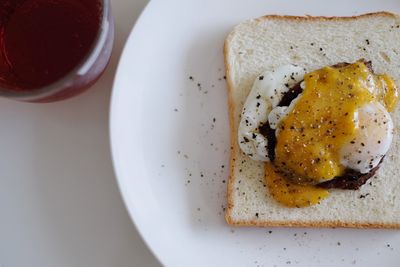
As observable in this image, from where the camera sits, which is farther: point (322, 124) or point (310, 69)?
point (310, 69)

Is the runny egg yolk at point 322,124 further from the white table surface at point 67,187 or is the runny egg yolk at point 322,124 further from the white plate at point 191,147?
the white table surface at point 67,187

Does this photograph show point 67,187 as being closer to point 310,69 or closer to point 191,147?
point 191,147

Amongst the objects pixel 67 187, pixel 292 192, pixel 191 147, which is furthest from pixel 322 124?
pixel 67 187

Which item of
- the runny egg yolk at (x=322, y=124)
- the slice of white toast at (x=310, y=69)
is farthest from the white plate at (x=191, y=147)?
the runny egg yolk at (x=322, y=124)

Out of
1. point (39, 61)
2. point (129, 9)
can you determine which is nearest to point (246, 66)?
point (129, 9)

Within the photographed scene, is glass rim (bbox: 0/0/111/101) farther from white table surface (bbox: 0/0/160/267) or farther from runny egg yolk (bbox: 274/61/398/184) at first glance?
runny egg yolk (bbox: 274/61/398/184)

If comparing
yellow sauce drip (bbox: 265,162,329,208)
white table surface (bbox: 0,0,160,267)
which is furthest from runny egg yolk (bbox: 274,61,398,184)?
white table surface (bbox: 0,0,160,267)

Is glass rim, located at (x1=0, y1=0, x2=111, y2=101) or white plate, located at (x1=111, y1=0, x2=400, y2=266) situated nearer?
glass rim, located at (x1=0, y1=0, x2=111, y2=101)
